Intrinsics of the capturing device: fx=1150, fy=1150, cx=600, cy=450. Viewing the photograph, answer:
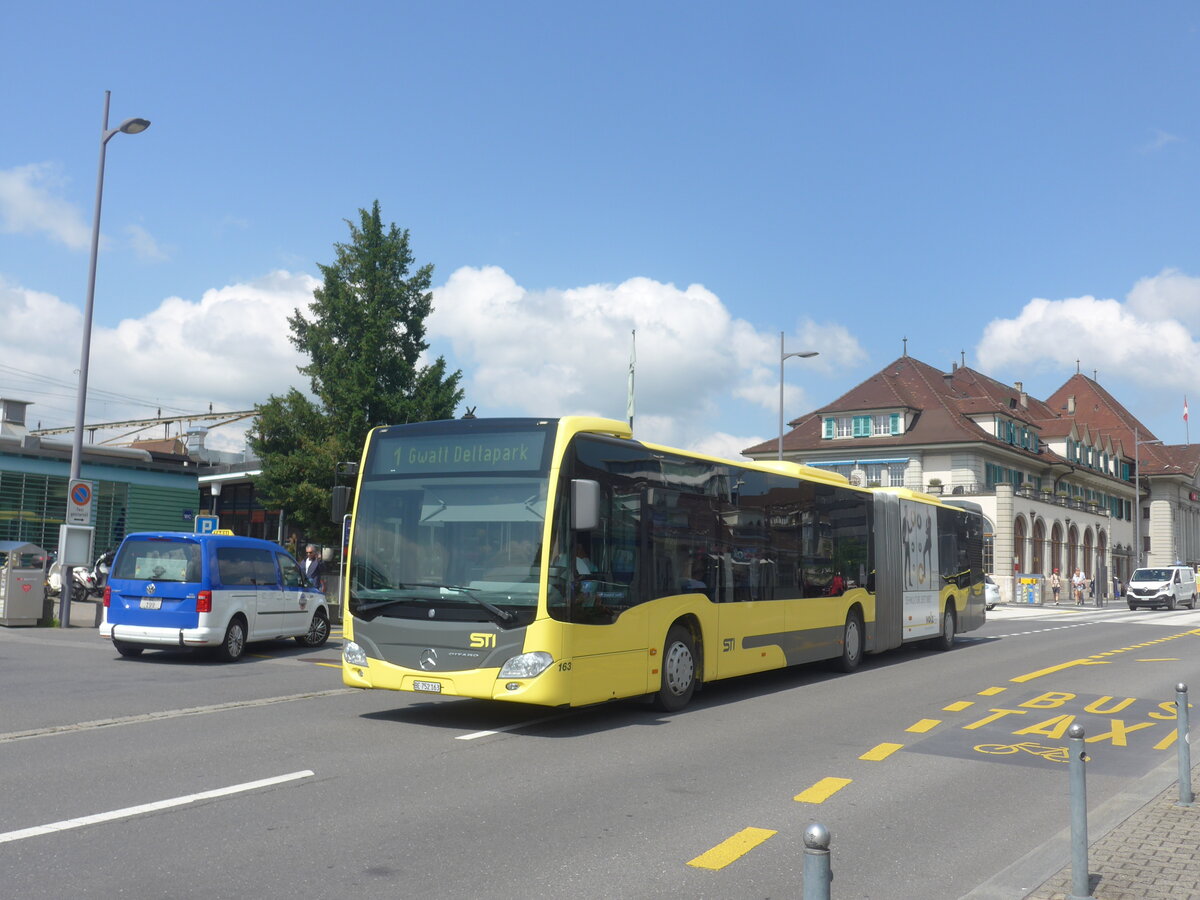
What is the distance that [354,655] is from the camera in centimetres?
1140

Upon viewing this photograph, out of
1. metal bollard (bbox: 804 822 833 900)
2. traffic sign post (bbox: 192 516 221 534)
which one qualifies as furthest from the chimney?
metal bollard (bbox: 804 822 833 900)

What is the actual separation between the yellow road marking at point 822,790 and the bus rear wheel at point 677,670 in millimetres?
3670

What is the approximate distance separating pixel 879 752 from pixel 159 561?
11.5 meters

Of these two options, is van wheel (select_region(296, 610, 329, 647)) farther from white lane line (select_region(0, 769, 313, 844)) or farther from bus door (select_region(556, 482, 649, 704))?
white lane line (select_region(0, 769, 313, 844))

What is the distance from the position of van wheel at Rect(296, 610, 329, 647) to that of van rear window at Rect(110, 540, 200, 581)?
3288 millimetres

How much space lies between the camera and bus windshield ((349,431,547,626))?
421 inches

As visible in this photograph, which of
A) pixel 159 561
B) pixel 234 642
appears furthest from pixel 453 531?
pixel 234 642

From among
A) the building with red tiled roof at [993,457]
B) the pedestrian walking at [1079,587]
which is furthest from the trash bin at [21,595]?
the pedestrian walking at [1079,587]

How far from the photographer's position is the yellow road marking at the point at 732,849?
20.7 feet

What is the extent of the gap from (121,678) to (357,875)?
10310 mm

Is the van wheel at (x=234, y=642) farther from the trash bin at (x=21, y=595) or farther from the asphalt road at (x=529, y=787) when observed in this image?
the trash bin at (x=21, y=595)

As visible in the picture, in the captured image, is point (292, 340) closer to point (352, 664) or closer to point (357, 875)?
point (352, 664)

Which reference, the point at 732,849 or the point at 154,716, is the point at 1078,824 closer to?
the point at 732,849

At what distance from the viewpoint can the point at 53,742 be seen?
9.62 m
